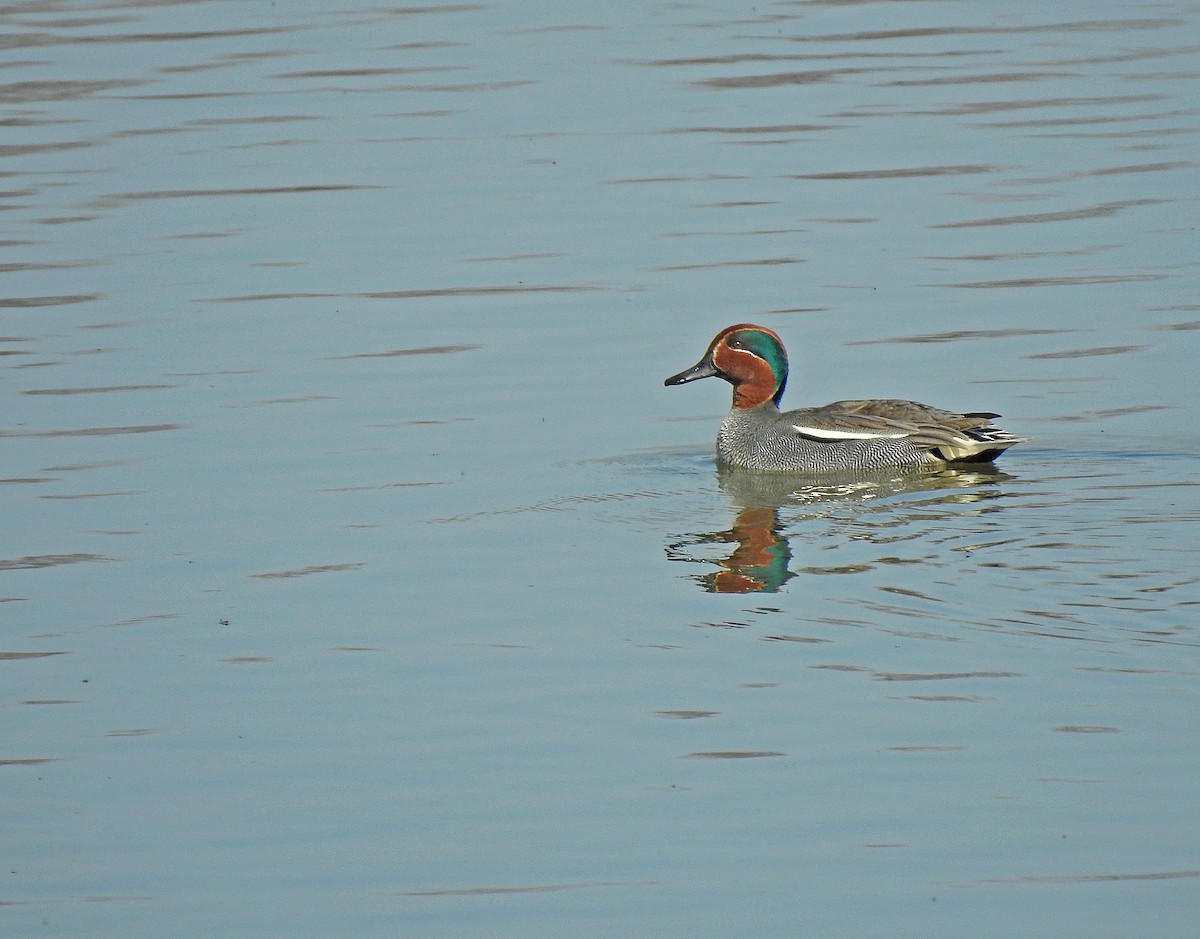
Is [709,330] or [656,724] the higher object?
[709,330]

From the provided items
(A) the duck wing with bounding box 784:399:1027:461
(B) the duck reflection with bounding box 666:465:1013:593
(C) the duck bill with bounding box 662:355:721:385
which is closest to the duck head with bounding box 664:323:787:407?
(C) the duck bill with bounding box 662:355:721:385

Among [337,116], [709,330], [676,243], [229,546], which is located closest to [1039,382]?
[709,330]

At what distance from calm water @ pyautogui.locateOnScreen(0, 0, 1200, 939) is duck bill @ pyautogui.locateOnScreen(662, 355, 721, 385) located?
0.33 meters

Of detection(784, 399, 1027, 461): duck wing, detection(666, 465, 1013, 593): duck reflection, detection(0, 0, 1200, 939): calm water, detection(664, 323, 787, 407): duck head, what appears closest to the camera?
detection(0, 0, 1200, 939): calm water

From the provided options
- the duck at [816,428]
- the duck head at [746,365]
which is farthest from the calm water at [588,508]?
the duck head at [746,365]

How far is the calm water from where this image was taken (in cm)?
658

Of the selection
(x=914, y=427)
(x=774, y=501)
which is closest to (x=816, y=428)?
(x=914, y=427)

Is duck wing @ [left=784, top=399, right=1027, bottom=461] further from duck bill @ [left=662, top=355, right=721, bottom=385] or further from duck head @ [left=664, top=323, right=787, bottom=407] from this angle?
duck bill @ [left=662, top=355, right=721, bottom=385]

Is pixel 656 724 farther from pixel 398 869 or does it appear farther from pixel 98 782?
pixel 98 782

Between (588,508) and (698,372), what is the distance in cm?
229

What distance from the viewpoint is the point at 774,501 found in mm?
11477

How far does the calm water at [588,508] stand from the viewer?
21.6ft

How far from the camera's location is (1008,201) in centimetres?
1719

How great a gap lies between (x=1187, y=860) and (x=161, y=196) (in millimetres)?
14023
